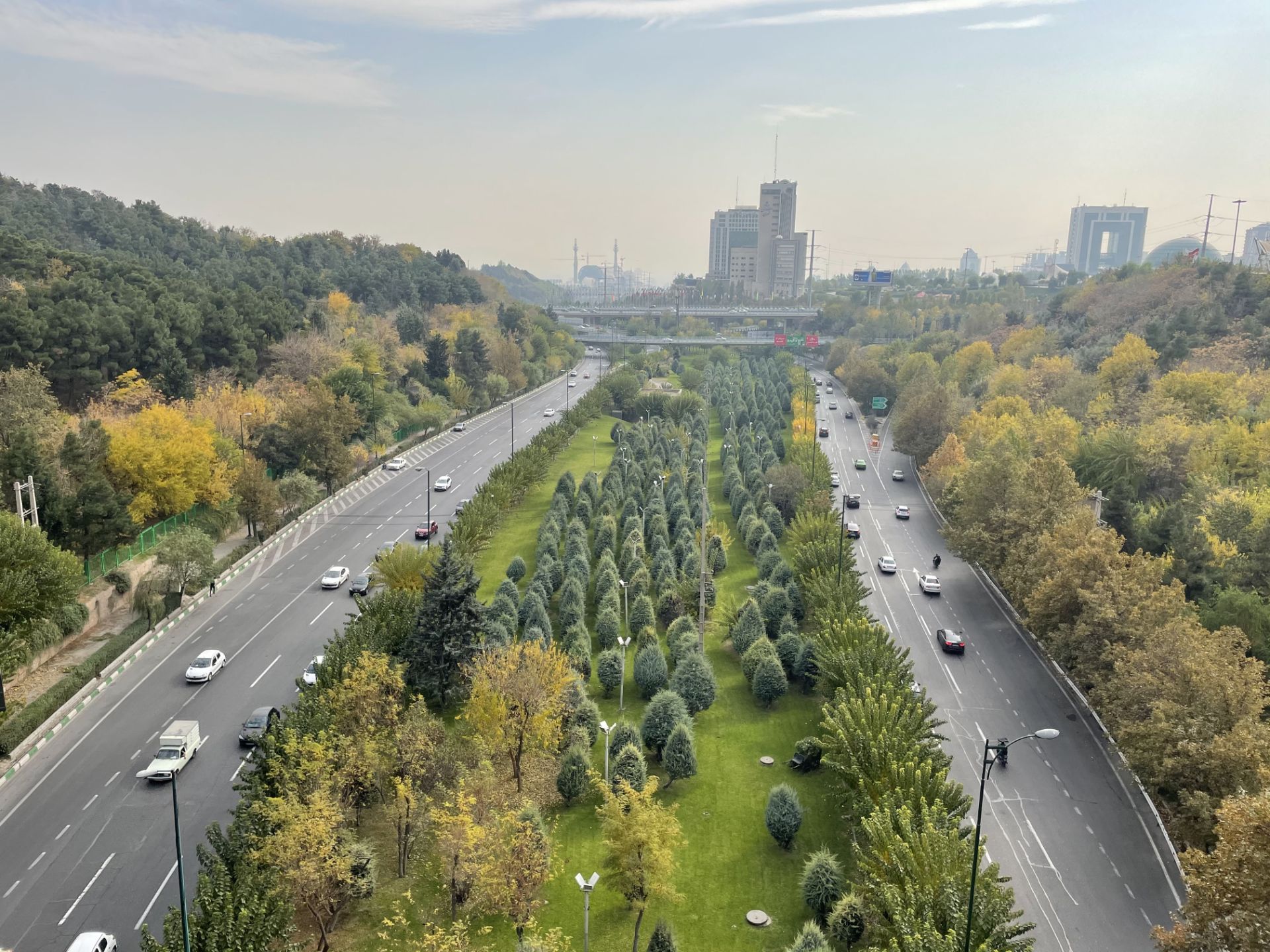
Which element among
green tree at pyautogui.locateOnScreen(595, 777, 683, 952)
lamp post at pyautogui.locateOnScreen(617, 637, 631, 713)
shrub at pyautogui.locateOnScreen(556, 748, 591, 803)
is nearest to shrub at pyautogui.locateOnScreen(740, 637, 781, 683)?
lamp post at pyautogui.locateOnScreen(617, 637, 631, 713)

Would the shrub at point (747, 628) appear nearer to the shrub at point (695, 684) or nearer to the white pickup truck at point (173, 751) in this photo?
the shrub at point (695, 684)

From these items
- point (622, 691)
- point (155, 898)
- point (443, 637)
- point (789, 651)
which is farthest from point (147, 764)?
point (789, 651)

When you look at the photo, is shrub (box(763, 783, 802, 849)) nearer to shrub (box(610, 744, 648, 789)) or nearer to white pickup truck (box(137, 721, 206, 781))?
shrub (box(610, 744, 648, 789))

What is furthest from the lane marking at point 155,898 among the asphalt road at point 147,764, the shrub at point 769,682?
the shrub at point 769,682

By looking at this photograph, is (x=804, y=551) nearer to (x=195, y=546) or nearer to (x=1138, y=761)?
(x=1138, y=761)

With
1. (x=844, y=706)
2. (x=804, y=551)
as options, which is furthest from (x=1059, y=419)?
(x=844, y=706)

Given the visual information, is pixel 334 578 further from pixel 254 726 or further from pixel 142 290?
pixel 142 290
